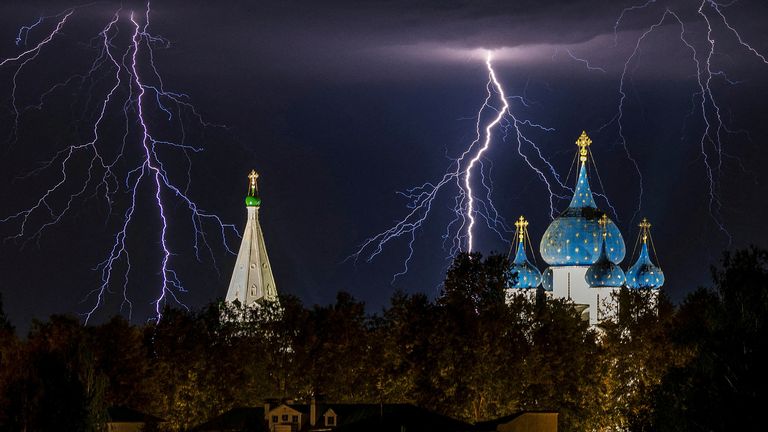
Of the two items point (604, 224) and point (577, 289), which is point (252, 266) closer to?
point (577, 289)

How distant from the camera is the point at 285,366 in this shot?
83.2 meters

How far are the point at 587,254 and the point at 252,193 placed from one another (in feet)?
72.6

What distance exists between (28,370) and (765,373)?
77.4ft

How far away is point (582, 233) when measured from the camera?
119 metres

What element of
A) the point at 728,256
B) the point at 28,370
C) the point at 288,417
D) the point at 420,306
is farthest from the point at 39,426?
the point at 420,306

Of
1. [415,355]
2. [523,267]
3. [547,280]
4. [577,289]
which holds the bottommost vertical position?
[415,355]

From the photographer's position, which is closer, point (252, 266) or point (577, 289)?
point (252, 266)

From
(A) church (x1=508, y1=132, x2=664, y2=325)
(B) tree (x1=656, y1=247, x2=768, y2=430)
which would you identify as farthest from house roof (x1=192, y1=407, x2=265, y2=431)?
(A) church (x1=508, y1=132, x2=664, y2=325)

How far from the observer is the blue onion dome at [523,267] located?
123 meters

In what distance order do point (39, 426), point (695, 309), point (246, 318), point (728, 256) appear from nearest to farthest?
point (728, 256) → point (39, 426) → point (695, 309) → point (246, 318)

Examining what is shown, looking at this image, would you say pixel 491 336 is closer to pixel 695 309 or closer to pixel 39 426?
pixel 695 309

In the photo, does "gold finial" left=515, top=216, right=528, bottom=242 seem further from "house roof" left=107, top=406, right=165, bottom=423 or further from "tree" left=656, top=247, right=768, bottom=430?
"tree" left=656, top=247, right=768, bottom=430

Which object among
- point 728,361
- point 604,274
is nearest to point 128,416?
point 728,361

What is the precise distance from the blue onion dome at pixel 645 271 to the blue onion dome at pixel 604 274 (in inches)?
32.2
